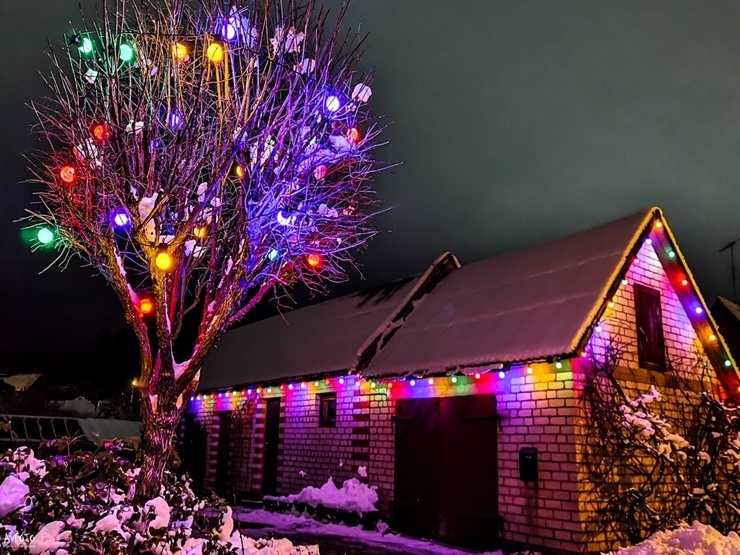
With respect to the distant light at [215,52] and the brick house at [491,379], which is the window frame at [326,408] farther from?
the distant light at [215,52]

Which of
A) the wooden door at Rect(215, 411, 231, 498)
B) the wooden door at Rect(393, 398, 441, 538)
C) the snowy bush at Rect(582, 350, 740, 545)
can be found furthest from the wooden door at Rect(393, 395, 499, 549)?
the wooden door at Rect(215, 411, 231, 498)

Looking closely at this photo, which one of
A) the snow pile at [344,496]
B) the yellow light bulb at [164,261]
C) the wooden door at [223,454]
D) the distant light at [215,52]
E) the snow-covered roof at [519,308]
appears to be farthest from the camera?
the wooden door at [223,454]

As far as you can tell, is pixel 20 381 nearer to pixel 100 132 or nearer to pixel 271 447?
pixel 271 447

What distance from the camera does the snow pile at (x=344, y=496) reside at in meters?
12.4

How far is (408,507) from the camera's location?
11.8 metres

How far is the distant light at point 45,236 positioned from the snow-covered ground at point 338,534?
5220mm

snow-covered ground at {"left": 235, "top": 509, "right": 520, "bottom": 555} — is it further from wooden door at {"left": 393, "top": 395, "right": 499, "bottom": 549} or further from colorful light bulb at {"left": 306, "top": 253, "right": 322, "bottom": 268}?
colorful light bulb at {"left": 306, "top": 253, "right": 322, "bottom": 268}

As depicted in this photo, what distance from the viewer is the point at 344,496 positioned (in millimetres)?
12742

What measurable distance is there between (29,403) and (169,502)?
46453 mm

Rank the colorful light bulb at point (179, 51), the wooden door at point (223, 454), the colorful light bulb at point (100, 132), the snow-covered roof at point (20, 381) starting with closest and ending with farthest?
1. the colorful light bulb at point (179, 51)
2. the colorful light bulb at point (100, 132)
3. the wooden door at point (223, 454)
4. the snow-covered roof at point (20, 381)

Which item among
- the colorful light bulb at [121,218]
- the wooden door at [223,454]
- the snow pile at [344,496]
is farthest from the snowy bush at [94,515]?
the wooden door at [223,454]

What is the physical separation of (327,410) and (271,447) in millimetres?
2609

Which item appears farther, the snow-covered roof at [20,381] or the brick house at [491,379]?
the snow-covered roof at [20,381]

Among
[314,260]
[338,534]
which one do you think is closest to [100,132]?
[314,260]
